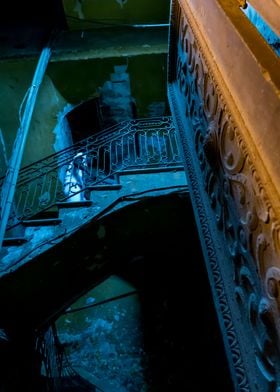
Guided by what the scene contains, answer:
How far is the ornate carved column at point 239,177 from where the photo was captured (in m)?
1.28

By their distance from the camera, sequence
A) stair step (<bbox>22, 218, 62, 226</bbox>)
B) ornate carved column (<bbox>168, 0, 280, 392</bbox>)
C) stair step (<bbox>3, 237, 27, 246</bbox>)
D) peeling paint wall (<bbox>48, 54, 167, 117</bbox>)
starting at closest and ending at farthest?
ornate carved column (<bbox>168, 0, 280, 392</bbox>)
stair step (<bbox>3, 237, 27, 246</bbox>)
stair step (<bbox>22, 218, 62, 226</bbox>)
peeling paint wall (<bbox>48, 54, 167, 117</bbox>)

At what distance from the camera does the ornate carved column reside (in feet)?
4.18

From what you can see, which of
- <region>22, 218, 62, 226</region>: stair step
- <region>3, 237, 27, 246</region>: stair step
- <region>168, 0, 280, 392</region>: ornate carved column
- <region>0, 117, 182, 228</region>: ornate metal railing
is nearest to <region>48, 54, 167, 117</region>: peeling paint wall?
<region>0, 117, 182, 228</region>: ornate metal railing

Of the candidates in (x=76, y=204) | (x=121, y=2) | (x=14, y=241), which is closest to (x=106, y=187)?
(x=76, y=204)

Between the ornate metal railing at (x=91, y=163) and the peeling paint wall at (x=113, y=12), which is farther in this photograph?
the peeling paint wall at (x=113, y=12)

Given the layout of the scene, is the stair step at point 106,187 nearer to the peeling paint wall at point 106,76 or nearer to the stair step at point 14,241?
the stair step at point 14,241

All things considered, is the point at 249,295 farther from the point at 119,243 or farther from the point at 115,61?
the point at 115,61

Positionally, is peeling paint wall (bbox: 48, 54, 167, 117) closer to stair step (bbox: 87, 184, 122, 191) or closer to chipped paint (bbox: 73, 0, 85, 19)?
chipped paint (bbox: 73, 0, 85, 19)

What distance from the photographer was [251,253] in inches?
64.2

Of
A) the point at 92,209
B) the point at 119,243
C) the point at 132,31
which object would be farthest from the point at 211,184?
the point at 132,31

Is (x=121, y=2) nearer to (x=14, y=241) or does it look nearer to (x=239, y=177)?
(x=14, y=241)

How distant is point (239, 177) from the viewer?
5.47ft

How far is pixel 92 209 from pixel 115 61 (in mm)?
4522

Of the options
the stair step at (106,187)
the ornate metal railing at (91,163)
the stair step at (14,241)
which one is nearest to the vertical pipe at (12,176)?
the ornate metal railing at (91,163)
